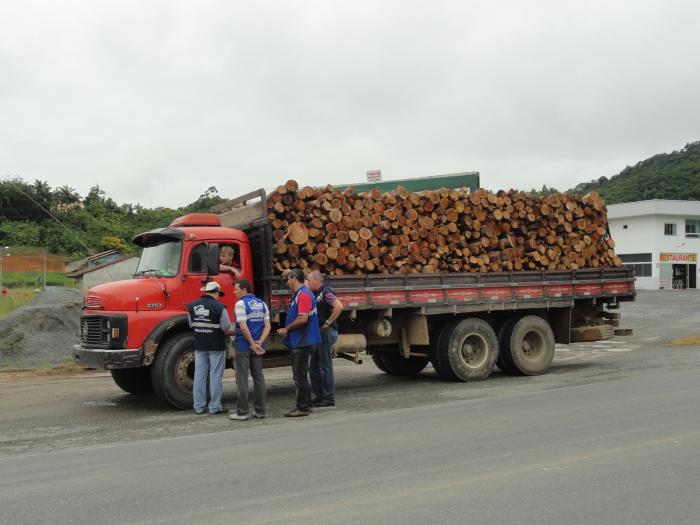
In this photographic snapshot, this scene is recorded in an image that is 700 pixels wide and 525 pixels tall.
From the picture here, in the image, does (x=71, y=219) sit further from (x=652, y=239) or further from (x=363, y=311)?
(x=363, y=311)

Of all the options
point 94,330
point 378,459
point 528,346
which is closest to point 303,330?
point 94,330

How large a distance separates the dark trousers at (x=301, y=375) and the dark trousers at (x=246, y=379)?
446 mm

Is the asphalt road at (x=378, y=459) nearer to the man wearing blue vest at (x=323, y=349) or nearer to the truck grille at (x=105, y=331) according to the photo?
the man wearing blue vest at (x=323, y=349)

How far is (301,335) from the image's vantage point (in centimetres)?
935

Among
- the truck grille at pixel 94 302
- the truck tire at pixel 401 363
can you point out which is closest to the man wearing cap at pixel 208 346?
the truck grille at pixel 94 302

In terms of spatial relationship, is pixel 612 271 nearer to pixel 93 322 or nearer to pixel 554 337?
pixel 554 337

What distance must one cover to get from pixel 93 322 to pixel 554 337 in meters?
8.69

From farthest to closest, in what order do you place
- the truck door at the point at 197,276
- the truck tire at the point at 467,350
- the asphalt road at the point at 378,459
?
1. the truck tire at the point at 467,350
2. the truck door at the point at 197,276
3. the asphalt road at the point at 378,459

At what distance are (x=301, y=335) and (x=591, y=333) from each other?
7050 millimetres

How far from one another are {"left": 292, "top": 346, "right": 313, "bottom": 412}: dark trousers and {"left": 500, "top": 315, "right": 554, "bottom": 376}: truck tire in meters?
4.87

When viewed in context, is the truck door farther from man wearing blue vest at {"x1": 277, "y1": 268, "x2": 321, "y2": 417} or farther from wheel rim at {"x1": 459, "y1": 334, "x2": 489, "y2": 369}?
wheel rim at {"x1": 459, "y1": 334, "x2": 489, "y2": 369}

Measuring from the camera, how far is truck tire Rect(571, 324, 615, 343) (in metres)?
13.9

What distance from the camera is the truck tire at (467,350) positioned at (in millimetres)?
12164

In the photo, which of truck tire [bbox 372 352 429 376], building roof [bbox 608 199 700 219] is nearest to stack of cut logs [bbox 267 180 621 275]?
truck tire [bbox 372 352 429 376]
